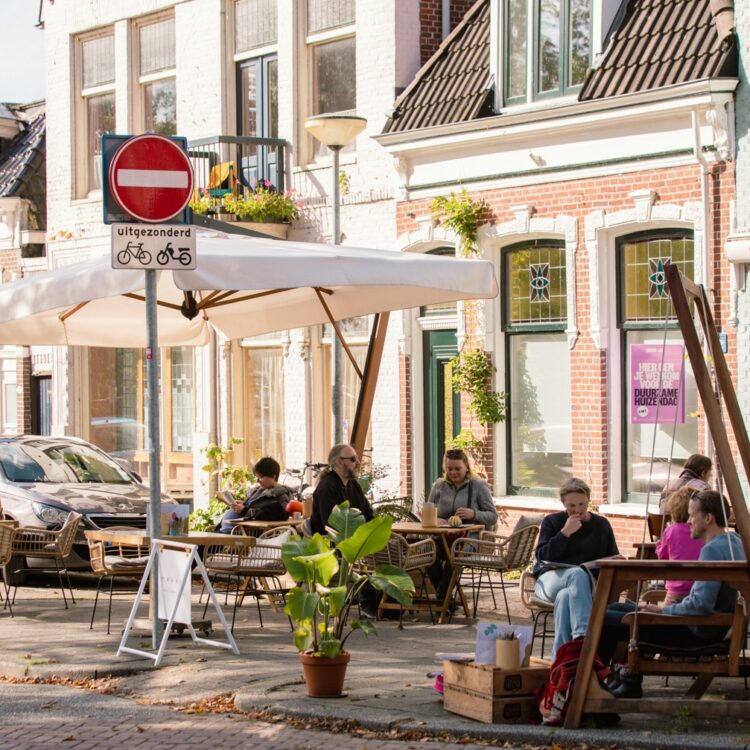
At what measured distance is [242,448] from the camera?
70.1 ft

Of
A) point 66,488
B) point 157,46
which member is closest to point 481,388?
point 66,488

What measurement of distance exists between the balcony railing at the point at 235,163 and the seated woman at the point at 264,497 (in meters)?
6.45

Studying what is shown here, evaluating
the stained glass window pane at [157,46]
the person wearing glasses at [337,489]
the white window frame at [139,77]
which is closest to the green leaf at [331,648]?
the person wearing glasses at [337,489]

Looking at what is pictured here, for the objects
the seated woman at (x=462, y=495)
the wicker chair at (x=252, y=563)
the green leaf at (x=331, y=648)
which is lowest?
the green leaf at (x=331, y=648)

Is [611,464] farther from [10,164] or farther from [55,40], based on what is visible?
[10,164]

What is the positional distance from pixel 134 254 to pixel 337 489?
3.03m

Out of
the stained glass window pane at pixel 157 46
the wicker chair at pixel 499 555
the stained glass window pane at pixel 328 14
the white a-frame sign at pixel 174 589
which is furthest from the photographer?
the stained glass window pane at pixel 157 46

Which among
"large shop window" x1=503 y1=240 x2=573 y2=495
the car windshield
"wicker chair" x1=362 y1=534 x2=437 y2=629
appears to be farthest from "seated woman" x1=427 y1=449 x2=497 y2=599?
the car windshield

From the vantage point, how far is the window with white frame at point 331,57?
19.5m

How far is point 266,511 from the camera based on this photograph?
554 inches

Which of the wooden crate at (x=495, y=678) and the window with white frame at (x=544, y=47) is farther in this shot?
the window with white frame at (x=544, y=47)

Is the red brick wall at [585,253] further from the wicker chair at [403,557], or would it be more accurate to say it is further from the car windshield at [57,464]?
the car windshield at [57,464]

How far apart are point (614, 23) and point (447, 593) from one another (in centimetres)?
678

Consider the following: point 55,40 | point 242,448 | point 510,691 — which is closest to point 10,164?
point 55,40
